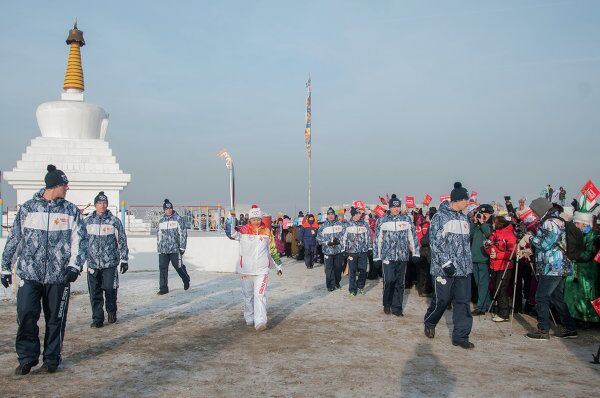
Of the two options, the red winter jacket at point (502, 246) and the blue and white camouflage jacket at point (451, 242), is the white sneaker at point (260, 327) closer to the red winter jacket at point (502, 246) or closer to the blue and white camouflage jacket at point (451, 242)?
the blue and white camouflage jacket at point (451, 242)

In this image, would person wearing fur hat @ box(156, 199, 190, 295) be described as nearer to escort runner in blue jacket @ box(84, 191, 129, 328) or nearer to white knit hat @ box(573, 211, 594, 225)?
escort runner in blue jacket @ box(84, 191, 129, 328)

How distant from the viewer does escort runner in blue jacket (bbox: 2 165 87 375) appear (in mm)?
5500

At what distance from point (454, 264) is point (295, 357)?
7.91 ft

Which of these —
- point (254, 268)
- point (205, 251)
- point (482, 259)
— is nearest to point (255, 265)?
point (254, 268)

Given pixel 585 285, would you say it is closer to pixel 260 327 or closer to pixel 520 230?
pixel 520 230

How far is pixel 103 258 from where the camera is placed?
825 centimetres

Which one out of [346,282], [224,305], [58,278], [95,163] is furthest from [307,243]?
[58,278]

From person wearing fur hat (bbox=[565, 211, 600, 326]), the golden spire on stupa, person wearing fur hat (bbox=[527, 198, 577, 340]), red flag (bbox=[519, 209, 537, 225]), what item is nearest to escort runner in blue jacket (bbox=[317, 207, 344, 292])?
red flag (bbox=[519, 209, 537, 225])

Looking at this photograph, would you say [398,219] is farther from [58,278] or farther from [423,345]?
[58,278]

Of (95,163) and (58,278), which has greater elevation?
(95,163)

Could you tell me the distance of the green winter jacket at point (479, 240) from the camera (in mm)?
9008

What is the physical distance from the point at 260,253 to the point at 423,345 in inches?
107

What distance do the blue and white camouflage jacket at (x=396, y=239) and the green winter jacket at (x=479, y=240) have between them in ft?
3.49

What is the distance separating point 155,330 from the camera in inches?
310
